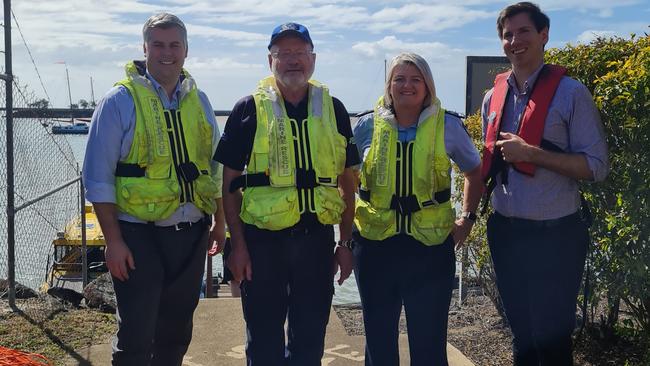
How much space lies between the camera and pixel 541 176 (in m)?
3.50

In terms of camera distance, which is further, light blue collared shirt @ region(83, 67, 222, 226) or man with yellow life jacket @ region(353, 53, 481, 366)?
man with yellow life jacket @ region(353, 53, 481, 366)

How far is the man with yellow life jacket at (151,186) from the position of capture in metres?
3.45

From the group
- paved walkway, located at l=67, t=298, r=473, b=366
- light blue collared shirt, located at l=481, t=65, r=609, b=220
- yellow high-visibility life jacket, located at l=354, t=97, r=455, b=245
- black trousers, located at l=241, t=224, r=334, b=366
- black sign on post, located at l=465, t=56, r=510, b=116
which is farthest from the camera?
black sign on post, located at l=465, t=56, r=510, b=116

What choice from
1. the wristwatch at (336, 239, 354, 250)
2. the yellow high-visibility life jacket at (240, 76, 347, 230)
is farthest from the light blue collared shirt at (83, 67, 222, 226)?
the wristwatch at (336, 239, 354, 250)

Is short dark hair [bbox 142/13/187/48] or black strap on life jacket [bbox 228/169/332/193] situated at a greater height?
short dark hair [bbox 142/13/187/48]

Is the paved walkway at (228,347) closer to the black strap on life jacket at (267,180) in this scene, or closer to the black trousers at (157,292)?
the black trousers at (157,292)

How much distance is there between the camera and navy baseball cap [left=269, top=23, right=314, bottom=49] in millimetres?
3510

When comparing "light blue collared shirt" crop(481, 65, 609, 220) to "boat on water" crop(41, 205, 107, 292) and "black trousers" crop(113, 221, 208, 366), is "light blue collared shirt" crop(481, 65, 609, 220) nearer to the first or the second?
"black trousers" crop(113, 221, 208, 366)

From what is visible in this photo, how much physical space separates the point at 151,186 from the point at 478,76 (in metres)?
4.52

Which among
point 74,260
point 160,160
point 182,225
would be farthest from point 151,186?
point 74,260

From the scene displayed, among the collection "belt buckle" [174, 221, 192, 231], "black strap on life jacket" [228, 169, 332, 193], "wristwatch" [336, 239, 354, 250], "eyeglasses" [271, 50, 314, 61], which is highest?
"eyeglasses" [271, 50, 314, 61]

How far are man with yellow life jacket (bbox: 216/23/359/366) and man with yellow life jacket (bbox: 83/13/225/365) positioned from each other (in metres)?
0.27

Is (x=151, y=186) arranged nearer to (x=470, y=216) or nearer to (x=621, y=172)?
(x=470, y=216)

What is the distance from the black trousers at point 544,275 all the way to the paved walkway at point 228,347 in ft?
4.97
